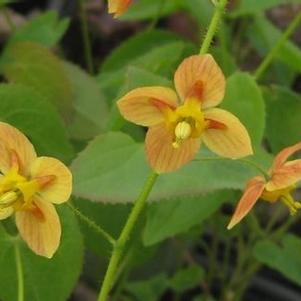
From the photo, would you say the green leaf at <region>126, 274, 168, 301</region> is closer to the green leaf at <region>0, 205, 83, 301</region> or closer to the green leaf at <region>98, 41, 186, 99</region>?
the green leaf at <region>98, 41, 186, 99</region>

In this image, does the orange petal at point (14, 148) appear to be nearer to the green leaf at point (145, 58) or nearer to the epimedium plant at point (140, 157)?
the epimedium plant at point (140, 157)

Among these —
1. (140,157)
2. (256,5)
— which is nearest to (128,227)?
(140,157)

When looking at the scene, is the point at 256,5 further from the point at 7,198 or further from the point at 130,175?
the point at 7,198

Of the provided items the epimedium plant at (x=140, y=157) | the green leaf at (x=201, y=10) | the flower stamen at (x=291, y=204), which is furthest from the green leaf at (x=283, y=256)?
the flower stamen at (x=291, y=204)

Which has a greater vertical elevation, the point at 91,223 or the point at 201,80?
the point at 201,80

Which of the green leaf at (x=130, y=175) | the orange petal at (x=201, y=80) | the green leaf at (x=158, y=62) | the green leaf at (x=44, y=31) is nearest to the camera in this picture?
the orange petal at (x=201, y=80)

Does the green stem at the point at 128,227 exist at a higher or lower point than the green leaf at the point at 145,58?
higher
